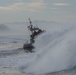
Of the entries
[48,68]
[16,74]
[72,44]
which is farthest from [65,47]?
[16,74]

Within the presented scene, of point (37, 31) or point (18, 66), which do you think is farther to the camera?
point (37, 31)

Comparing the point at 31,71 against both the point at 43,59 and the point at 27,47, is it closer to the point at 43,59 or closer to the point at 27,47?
the point at 43,59

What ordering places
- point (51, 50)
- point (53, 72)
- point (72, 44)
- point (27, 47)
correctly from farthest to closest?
point (27, 47)
point (51, 50)
point (72, 44)
point (53, 72)

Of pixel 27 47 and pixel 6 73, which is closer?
pixel 6 73

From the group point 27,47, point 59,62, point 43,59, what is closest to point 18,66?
point 43,59

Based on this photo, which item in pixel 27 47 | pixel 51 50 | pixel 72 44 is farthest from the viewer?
pixel 27 47

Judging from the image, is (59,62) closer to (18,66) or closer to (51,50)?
(51,50)

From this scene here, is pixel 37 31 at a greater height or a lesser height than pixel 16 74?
greater

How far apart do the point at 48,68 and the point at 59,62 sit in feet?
3.38

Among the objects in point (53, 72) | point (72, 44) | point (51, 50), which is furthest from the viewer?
point (51, 50)

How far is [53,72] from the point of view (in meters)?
24.6

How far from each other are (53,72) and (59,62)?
1.70m

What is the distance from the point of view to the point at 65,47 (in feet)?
89.0

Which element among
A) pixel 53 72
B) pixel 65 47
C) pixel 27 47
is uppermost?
pixel 27 47
